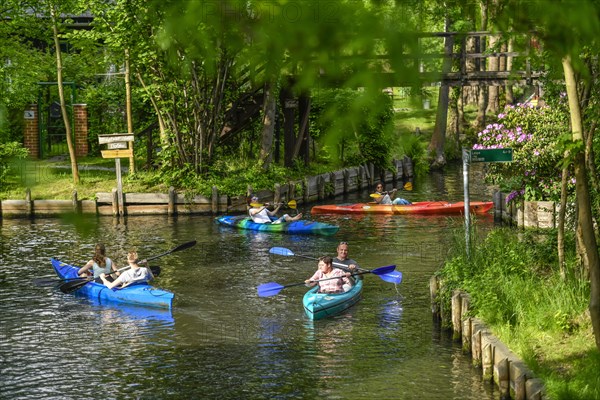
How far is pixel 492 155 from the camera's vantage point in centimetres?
1655

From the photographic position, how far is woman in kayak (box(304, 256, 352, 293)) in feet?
60.1

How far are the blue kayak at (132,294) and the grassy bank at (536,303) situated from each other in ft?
16.9

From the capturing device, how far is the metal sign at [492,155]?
16.4 meters

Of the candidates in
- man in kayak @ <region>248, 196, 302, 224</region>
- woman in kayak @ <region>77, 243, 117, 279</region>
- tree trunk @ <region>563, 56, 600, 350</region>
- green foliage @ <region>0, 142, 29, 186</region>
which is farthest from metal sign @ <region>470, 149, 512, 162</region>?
green foliage @ <region>0, 142, 29, 186</region>

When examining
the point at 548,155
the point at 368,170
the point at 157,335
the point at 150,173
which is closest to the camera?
the point at 157,335

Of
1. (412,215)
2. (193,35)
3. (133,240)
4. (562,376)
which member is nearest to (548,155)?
(412,215)

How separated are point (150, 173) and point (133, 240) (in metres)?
7.52

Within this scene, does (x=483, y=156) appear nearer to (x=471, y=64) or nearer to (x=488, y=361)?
(x=488, y=361)

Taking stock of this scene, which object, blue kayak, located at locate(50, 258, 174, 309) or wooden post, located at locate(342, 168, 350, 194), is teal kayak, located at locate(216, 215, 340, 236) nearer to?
blue kayak, located at locate(50, 258, 174, 309)

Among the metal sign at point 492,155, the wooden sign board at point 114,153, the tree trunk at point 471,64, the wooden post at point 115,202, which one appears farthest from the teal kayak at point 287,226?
the tree trunk at point 471,64

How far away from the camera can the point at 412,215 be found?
31.0 m

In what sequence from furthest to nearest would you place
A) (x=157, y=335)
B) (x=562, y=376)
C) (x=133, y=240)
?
(x=133, y=240), (x=157, y=335), (x=562, y=376)

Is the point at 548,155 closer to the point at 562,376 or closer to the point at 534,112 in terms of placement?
the point at 534,112

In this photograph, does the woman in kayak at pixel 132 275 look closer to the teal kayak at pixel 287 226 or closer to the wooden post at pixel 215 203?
the teal kayak at pixel 287 226
